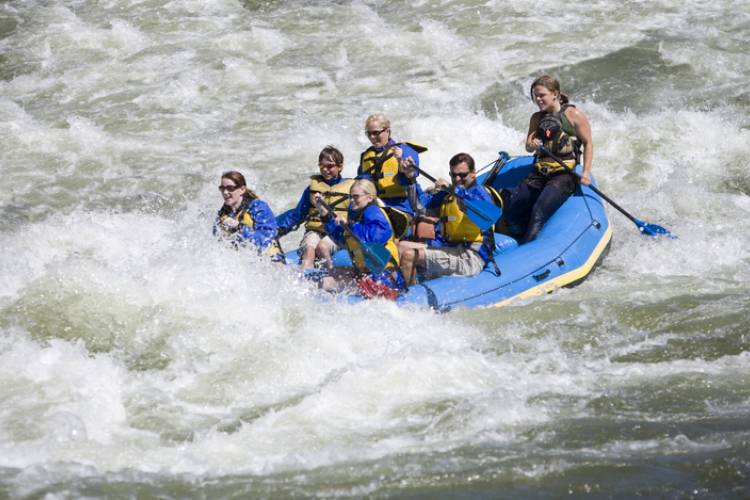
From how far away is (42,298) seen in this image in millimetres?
6207

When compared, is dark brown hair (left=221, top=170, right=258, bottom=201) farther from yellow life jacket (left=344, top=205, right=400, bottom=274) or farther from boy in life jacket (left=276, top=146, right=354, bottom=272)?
yellow life jacket (left=344, top=205, right=400, bottom=274)

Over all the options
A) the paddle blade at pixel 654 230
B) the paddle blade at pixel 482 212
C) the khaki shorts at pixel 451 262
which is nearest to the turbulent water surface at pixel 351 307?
the paddle blade at pixel 654 230

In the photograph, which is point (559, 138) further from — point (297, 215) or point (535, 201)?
point (297, 215)

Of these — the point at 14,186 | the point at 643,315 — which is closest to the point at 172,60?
the point at 14,186

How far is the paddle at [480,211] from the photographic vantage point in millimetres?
6164

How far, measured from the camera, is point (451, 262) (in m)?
6.34

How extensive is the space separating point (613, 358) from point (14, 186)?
238 inches

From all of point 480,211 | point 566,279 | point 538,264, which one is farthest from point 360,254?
point 566,279

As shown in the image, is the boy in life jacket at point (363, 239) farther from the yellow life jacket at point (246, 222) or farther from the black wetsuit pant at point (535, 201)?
the black wetsuit pant at point (535, 201)

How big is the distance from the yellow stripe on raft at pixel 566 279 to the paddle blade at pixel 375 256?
756mm

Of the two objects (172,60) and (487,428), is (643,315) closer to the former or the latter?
(487,428)

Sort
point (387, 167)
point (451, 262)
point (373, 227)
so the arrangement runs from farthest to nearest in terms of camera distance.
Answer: point (387, 167), point (451, 262), point (373, 227)

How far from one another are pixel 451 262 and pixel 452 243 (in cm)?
14

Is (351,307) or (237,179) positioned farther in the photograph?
(237,179)
